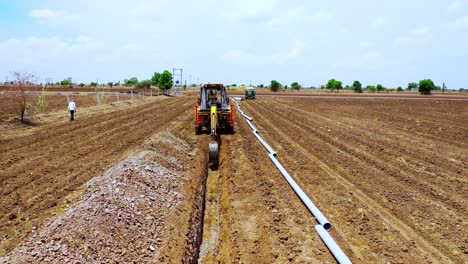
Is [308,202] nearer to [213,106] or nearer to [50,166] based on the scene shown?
[50,166]

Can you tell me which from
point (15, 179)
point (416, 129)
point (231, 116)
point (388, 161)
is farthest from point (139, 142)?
point (416, 129)

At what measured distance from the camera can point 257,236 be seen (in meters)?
6.32

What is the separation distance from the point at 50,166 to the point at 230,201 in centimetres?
539

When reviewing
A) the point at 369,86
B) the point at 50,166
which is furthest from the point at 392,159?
the point at 369,86

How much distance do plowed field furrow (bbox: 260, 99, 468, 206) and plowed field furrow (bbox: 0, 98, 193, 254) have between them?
25.6 feet

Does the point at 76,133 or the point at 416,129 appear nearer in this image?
the point at 76,133

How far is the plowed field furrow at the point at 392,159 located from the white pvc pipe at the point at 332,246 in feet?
11.0

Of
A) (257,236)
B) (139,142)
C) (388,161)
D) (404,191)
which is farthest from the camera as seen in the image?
(139,142)

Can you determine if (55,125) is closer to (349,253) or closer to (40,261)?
(40,261)

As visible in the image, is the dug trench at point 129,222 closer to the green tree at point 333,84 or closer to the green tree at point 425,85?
the green tree at point 425,85

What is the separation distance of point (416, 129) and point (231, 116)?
10.4 metres

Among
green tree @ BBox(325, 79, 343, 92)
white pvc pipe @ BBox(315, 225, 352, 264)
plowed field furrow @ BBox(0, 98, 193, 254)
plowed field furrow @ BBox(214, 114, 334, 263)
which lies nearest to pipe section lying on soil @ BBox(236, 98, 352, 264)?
white pvc pipe @ BBox(315, 225, 352, 264)

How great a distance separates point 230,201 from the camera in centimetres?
828

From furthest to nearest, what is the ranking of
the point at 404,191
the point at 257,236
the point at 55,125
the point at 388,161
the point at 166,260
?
the point at 55,125 → the point at 388,161 → the point at 404,191 → the point at 257,236 → the point at 166,260
